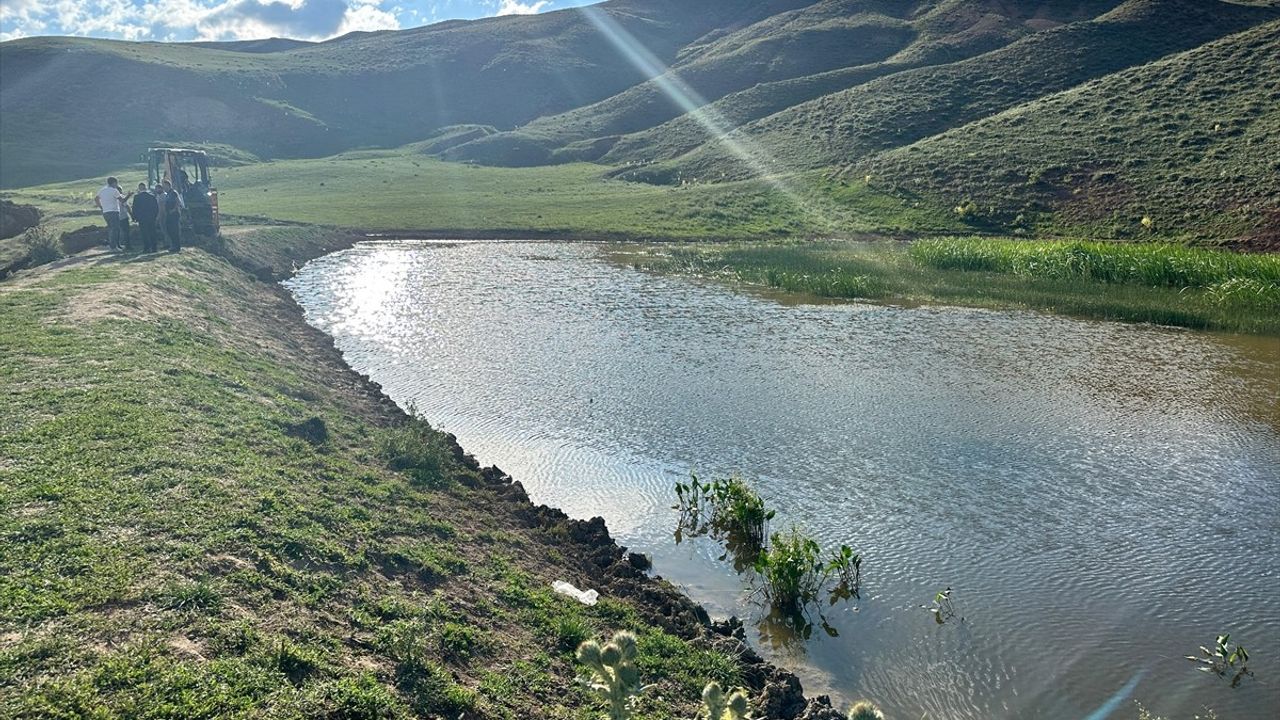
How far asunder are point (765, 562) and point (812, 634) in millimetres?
962

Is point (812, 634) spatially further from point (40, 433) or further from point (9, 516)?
point (40, 433)

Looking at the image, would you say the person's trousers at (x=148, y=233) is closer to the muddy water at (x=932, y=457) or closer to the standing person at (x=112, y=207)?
the standing person at (x=112, y=207)

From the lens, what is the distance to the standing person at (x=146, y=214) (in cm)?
2667

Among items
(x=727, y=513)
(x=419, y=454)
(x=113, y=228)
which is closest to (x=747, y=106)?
(x=113, y=228)

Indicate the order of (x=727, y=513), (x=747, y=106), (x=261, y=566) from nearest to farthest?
(x=261, y=566)
(x=727, y=513)
(x=747, y=106)

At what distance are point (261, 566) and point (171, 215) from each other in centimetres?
2394

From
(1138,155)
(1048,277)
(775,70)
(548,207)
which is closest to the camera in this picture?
(1048,277)

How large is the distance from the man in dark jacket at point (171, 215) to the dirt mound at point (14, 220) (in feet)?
34.1

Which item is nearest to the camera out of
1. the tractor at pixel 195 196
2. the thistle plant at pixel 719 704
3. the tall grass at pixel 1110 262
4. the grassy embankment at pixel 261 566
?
the thistle plant at pixel 719 704

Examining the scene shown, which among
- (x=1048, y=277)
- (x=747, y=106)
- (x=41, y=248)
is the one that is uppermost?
(x=747, y=106)

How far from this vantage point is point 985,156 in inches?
2344

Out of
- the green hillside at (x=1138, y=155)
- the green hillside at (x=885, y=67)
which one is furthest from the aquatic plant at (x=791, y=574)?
the green hillside at (x=885, y=67)

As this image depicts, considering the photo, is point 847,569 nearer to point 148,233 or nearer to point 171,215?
point 148,233

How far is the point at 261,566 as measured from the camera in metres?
8.10
